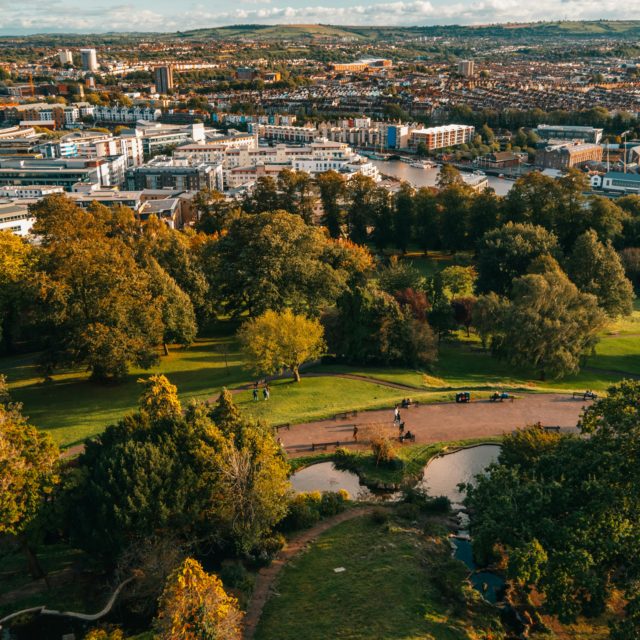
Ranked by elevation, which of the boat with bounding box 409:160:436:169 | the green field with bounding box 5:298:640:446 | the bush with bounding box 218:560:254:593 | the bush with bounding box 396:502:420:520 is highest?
the boat with bounding box 409:160:436:169

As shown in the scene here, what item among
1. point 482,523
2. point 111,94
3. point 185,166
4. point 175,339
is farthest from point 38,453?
point 111,94

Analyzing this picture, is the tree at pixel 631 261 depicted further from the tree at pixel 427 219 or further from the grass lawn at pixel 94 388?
the grass lawn at pixel 94 388

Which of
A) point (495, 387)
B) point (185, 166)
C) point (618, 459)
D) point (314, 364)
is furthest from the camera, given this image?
point (185, 166)

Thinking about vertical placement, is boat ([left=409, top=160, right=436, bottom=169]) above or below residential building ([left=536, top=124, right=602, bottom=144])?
below

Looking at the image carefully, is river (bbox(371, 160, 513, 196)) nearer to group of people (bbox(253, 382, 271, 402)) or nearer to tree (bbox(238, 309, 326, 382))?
tree (bbox(238, 309, 326, 382))

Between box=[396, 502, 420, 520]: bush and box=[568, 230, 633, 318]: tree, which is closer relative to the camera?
box=[396, 502, 420, 520]: bush

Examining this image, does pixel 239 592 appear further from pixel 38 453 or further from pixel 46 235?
pixel 46 235

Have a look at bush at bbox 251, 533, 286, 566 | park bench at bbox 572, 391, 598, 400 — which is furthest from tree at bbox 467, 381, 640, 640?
park bench at bbox 572, 391, 598, 400
